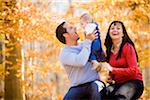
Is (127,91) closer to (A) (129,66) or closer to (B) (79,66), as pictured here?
(A) (129,66)

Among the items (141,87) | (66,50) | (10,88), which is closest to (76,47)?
(66,50)

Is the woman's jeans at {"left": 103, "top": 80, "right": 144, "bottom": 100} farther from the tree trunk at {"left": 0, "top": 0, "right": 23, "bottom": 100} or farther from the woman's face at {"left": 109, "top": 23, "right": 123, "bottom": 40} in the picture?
the tree trunk at {"left": 0, "top": 0, "right": 23, "bottom": 100}

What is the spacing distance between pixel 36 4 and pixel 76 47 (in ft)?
15.9

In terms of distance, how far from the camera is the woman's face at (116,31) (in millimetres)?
3904

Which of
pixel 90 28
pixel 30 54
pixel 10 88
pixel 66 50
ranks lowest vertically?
pixel 10 88

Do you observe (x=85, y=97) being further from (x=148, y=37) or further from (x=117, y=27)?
(x=148, y=37)

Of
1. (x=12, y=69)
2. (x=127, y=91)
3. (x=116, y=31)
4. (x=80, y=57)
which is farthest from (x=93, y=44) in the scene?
(x=12, y=69)

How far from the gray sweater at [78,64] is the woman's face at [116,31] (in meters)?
0.38

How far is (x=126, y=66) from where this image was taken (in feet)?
12.3

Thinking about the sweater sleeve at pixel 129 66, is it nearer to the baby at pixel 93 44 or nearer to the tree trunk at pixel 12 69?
the baby at pixel 93 44

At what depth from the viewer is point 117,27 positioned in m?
3.93

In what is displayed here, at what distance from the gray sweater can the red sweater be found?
0.22m

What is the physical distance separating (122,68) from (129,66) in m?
0.08

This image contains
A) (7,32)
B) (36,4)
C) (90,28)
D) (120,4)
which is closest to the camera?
(90,28)
